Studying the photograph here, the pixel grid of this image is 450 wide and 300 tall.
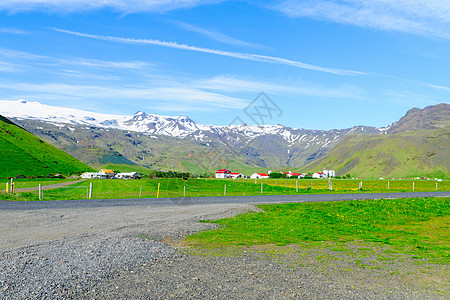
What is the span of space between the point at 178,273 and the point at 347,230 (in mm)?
13262

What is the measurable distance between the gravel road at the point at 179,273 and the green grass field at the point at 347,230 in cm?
213

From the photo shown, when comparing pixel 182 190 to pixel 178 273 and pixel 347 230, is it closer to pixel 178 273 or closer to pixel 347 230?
pixel 347 230

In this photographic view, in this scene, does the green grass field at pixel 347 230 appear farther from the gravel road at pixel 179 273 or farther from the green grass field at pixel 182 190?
the green grass field at pixel 182 190

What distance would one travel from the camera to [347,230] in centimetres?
2153

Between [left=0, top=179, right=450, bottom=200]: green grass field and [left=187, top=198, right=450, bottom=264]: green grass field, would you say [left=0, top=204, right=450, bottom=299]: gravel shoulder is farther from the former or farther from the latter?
[left=0, top=179, right=450, bottom=200]: green grass field

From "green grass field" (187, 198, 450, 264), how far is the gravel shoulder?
2433 mm

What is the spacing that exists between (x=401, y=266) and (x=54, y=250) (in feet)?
39.4

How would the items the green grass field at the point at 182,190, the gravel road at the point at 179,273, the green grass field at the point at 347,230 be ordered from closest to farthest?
the gravel road at the point at 179,273
the green grass field at the point at 347,230
the green grass field at the point at 182,190

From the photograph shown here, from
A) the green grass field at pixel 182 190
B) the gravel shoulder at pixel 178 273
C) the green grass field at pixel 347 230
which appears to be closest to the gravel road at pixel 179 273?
the gravel shoulder at pixel 178 273

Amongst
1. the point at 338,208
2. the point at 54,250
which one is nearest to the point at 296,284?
the point at 54,250

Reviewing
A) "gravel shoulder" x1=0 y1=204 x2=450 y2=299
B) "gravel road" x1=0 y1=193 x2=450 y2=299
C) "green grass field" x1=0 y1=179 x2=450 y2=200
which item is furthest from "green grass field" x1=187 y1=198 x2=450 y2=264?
"green grass field" x1=0 y1=179 x2=450 y2=200

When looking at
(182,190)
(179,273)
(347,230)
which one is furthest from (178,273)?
(182,190)

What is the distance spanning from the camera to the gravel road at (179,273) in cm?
950

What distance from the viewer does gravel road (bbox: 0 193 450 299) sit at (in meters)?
9.50
